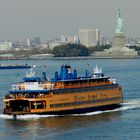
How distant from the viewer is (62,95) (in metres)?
40.6

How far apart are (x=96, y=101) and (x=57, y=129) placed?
24.9ft

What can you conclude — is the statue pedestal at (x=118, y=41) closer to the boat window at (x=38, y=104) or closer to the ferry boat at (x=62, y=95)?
the ferry boat at (x=62, y=95)

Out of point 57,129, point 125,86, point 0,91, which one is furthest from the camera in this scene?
point 125,86

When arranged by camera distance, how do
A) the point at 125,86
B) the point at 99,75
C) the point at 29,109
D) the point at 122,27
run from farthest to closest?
the point at 122,27
the point at 125,86
the point at 99,75
the point at 29,109

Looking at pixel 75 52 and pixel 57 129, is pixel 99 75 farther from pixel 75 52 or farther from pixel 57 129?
pixel 75 52

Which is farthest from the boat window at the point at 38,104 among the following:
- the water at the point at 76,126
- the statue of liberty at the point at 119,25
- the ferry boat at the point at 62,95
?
the statue of liberty at the point at 119,25

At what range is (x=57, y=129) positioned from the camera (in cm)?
3581

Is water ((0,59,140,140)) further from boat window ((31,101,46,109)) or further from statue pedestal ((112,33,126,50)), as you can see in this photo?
statue pedestal ((112,33,126,50))

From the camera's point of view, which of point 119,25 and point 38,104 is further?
point 119,25

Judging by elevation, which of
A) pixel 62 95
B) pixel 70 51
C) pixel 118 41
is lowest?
pixel 70 51

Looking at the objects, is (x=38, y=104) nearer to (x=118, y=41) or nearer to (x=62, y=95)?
(x=62, y=95)

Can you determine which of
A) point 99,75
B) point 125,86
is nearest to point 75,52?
point 125,86

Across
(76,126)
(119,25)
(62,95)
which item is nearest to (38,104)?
(62,95)

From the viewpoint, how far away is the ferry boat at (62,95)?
39438mm
